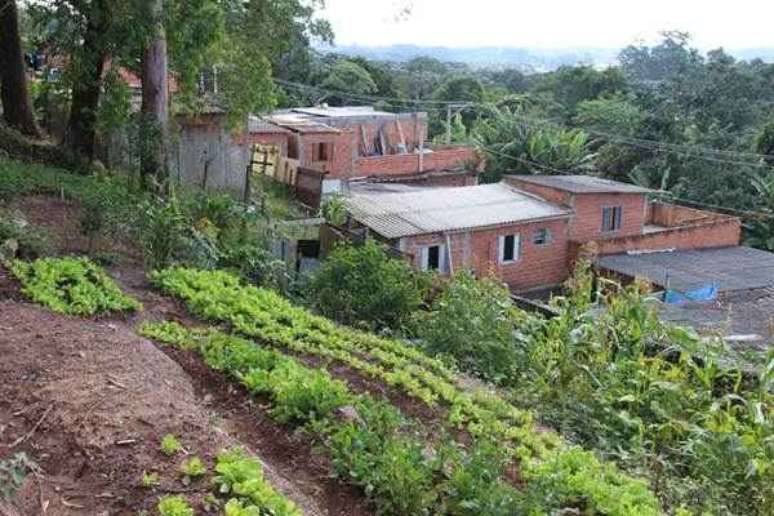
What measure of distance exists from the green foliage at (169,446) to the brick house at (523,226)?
13.9m

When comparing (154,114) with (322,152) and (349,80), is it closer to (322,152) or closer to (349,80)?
(322,152)

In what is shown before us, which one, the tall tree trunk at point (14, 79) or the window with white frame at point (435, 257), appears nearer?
the tall tree trunk at point (14, 79)

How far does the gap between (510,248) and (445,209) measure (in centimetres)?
196

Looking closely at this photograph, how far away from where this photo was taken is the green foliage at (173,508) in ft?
13.6

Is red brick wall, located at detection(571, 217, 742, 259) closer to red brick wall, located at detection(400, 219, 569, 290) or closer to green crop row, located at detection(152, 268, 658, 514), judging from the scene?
red brick wall, located at detection(400, 219, 569, 290)

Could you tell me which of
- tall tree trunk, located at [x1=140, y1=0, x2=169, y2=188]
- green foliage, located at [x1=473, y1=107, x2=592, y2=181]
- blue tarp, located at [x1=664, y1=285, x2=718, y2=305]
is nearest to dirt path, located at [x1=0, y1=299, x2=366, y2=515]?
tall tree trunk, located at [x1=140, y1=0, x2=169, y2=188]

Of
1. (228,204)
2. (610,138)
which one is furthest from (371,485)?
(610,138)

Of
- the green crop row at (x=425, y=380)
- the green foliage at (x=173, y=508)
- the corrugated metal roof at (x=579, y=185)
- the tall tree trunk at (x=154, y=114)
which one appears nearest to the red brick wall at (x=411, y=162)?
the corrugated metal roof at (x=579, y=185)

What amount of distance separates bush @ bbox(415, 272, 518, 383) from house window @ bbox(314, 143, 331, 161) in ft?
58.4

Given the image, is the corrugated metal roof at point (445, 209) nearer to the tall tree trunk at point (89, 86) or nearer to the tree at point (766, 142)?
the tall tree trunk at point (89, 86)

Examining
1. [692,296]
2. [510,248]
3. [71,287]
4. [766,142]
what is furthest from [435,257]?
[766,142]

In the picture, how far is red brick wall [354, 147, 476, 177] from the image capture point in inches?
1128

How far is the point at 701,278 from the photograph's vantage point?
2156 centimetres

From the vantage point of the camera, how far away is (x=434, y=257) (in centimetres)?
2016
